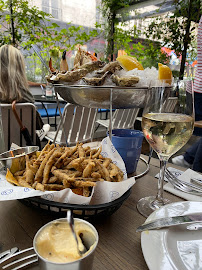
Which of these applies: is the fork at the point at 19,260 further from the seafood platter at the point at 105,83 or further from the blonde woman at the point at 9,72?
the blonde woman at the point at 9,72

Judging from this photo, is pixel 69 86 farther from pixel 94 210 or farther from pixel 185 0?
pixel 185 0

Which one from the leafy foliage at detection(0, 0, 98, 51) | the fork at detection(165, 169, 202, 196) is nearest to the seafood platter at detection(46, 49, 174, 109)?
the fork at detection(165, 169, 202, 196)

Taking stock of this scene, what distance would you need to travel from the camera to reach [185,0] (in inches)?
109

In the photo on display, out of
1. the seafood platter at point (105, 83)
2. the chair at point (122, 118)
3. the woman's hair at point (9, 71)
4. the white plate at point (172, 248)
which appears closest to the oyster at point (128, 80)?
the seafood platter at point (105, 83)

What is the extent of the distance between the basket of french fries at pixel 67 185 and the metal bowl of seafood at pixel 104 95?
239 millimetres

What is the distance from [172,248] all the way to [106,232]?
0.15m

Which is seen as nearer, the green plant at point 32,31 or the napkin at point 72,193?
the napkin at point 72,193

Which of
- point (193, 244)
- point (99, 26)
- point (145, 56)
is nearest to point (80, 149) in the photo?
point (193, 244)

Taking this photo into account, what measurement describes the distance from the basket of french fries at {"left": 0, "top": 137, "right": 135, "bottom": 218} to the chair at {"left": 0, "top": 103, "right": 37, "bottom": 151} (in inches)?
52.4

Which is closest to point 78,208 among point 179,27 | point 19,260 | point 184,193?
point 19,260

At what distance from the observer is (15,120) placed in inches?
74.3

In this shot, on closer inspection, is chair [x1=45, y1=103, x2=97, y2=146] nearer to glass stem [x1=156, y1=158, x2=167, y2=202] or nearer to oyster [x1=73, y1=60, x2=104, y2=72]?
oyster [x1=73, y1=60, x2=104, y2=72]

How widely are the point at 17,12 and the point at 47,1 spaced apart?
0.55 meters

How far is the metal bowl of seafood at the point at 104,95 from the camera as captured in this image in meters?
0.69
